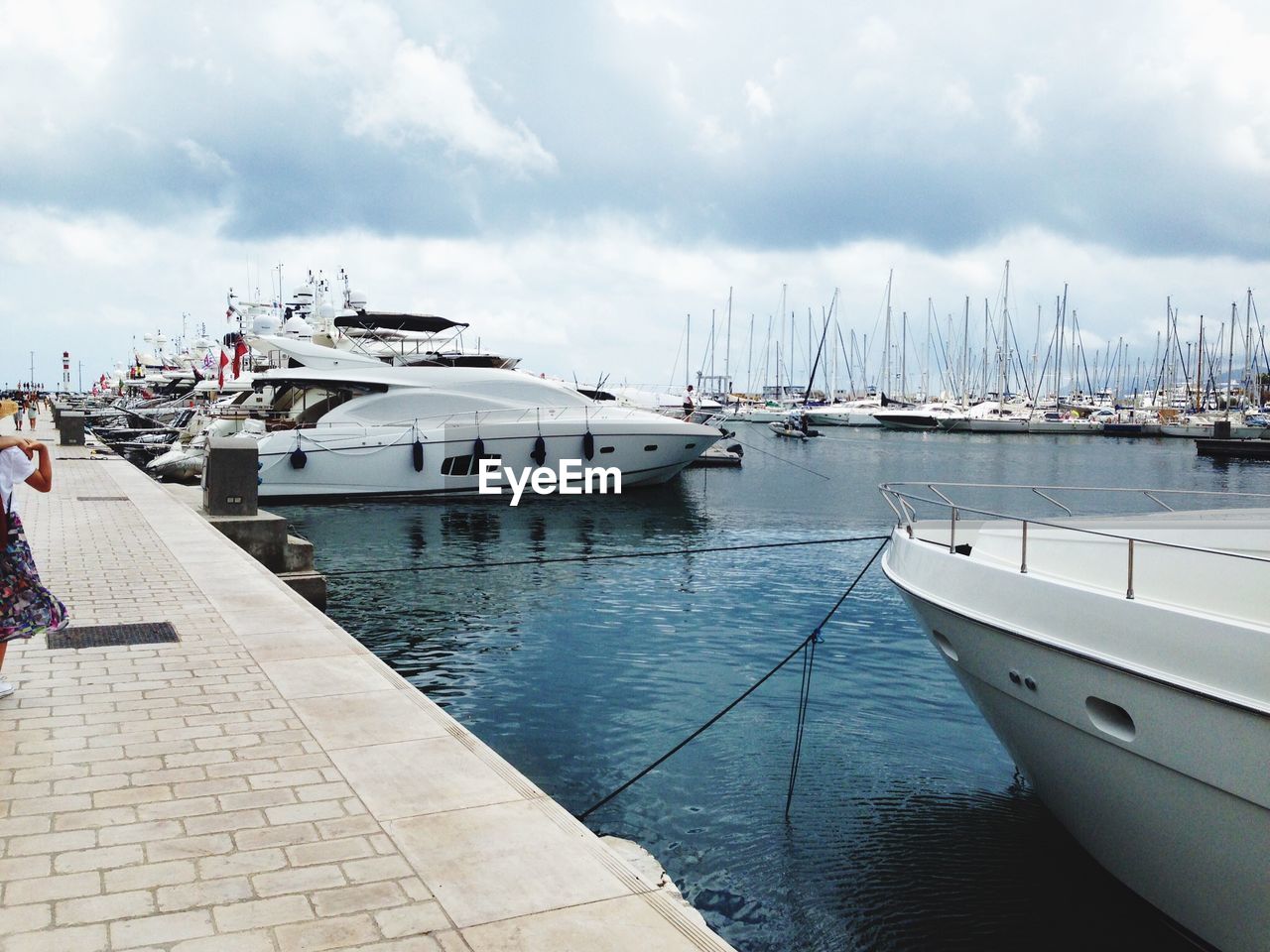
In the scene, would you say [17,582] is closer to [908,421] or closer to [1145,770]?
[1145,770]

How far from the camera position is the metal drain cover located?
7.63 metres

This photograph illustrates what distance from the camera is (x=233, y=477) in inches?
594

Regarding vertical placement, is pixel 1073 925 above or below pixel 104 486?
below

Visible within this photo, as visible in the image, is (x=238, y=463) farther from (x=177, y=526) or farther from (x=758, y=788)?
(x=758, y=788)

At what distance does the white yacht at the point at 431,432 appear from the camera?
30.1 metres

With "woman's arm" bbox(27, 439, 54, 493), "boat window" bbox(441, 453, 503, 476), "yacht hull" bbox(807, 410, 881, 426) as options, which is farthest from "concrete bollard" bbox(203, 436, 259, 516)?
"yacht hull" bbox(807, 410, 881, 426)

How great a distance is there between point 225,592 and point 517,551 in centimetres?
1231

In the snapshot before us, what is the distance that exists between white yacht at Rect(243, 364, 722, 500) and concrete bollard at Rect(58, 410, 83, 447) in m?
5.55

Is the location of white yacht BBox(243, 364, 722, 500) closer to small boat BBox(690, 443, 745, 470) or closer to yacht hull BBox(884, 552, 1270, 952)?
small boat BBox(690, 443, 745, 470)

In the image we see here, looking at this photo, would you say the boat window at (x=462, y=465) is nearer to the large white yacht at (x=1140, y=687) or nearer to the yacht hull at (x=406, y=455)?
the yacht hull at (x=406, y=455)

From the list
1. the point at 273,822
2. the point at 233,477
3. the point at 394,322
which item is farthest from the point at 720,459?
the point at 273,822

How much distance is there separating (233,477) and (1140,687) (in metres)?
12.8

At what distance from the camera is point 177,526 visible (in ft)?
46.8

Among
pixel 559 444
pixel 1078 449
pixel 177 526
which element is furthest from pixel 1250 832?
pixel 1078 449
